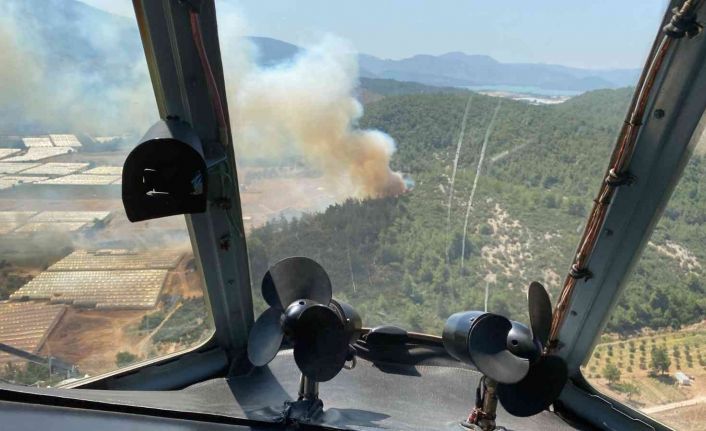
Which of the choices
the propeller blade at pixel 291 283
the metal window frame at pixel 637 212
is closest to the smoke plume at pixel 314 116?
the propeller blade at pixel 291 283

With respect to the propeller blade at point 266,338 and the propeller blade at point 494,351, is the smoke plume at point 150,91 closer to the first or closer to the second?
the propeller blade at point 266,338

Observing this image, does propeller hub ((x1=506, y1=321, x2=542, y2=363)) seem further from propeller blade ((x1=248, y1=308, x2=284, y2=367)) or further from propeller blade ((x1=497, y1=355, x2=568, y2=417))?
propeller blade ((x1=248, y1=308, x2=284, y2=367))

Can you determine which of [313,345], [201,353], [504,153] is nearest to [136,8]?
[313,345]

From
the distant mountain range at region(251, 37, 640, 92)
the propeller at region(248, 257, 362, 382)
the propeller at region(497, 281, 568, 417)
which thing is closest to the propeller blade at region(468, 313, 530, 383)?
the propeller at region(497, 281, 568, 417)

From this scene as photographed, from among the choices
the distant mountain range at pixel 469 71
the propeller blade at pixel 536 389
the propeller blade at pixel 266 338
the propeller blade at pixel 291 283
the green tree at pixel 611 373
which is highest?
the distant mountain range at pixel 469 71

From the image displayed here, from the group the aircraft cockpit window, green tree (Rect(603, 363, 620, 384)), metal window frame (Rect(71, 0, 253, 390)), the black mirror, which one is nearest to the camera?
the black mirror

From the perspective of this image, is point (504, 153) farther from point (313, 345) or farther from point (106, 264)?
point (106, 264)

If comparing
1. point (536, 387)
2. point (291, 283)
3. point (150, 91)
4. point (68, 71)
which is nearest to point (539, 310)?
point (536, 387)
